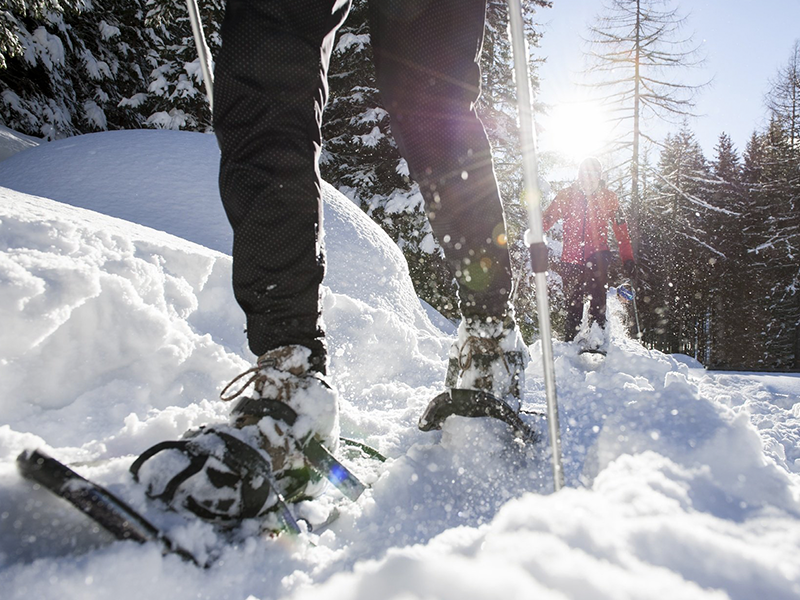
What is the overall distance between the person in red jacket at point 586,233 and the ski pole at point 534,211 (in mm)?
4256

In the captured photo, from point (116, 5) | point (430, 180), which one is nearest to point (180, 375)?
point (430, 180)

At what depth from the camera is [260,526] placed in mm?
741

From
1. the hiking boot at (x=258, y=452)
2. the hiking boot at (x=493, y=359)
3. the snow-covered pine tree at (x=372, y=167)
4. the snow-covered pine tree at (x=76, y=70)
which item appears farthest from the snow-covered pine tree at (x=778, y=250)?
the snow-covered pine tree at (x=76, y=70)

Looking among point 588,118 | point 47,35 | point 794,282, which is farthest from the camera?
point 794,282

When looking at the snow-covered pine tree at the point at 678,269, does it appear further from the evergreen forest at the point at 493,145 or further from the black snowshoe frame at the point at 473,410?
the black snowshoe frame at the point at 473,410

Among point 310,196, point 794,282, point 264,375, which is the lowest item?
point 794,282

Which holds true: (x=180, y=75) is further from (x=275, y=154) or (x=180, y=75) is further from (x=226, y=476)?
(x=226, y=476)

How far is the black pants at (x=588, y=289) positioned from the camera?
4.79 m

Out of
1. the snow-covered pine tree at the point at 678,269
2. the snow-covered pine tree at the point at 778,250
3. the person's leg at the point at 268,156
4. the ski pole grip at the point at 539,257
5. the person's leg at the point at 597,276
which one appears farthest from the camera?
the snow-covered pine tree at the point at 778,250

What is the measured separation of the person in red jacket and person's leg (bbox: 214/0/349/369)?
4.69 metres

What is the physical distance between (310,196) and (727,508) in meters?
0.94

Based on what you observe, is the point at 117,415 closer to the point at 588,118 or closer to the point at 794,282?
the point at 588,118

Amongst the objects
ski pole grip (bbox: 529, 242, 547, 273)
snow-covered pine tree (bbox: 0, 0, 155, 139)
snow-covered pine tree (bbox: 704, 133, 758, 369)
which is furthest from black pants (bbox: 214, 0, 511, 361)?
snow-covered pine tree (bbox: 704, 133, 758, 369)

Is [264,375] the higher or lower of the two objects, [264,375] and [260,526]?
the higher
